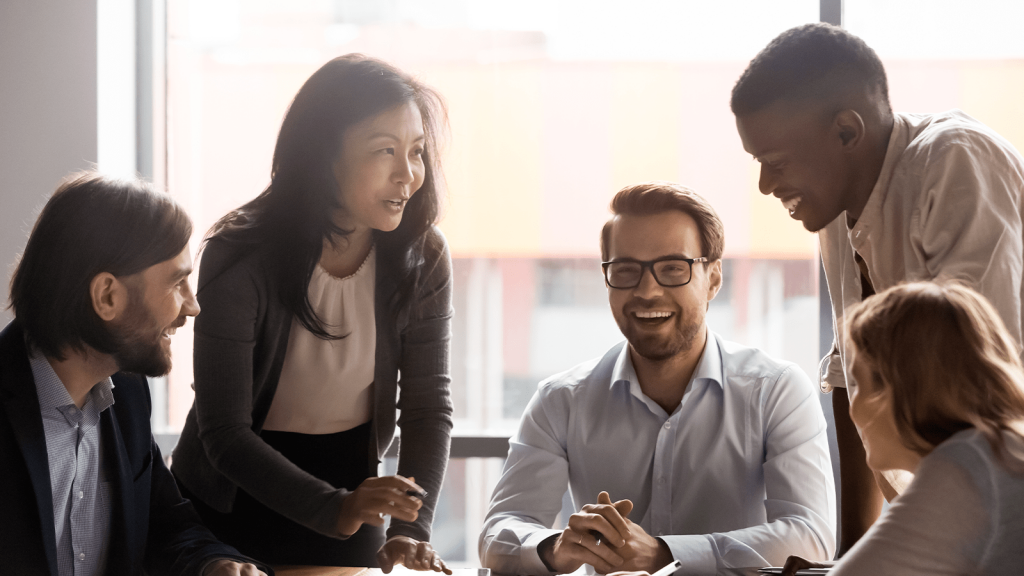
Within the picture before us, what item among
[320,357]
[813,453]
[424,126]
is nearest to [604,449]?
[813,453]

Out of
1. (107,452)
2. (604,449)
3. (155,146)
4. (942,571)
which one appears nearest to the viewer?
(942,571)

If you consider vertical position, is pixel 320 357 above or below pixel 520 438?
above

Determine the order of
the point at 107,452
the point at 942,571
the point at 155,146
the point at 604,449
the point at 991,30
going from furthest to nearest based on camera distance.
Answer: the point at 155,146
the point at 991,30
the point at 604,449
the point at 107,452
the point at 942,571

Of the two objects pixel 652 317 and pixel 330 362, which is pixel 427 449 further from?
pixel 652 317

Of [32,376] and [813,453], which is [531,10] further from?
[32,376]

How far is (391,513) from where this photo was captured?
4.83 feet

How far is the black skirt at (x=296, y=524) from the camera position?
184 cm

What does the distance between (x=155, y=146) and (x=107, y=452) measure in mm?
1713

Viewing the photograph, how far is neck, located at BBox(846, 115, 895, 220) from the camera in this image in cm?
145

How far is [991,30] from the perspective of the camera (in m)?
2.71

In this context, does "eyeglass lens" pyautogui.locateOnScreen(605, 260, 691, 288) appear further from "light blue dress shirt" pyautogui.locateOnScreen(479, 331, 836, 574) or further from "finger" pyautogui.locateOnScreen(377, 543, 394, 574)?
"finger" pyautogui.locateOnScreen(377, 543, 394, 574)

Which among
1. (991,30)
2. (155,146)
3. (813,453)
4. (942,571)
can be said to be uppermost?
(991,30)

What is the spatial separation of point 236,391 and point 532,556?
2.32 feet

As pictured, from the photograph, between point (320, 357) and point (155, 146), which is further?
point (155, 146)
